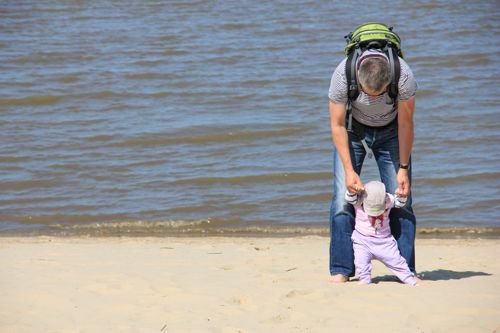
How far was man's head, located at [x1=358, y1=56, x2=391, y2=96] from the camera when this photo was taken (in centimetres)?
484

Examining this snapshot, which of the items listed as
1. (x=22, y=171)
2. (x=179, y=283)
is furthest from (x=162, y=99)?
(x=179, y=283)

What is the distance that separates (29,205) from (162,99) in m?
3.75

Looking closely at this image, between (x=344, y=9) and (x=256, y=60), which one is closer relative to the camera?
(x=256, y=60)

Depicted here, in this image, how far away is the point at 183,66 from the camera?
13.8 meters

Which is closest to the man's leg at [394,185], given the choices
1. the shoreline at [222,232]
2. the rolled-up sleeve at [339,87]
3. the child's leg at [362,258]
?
the child's leg at [362,258]

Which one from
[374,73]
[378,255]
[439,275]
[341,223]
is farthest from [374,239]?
[374,73]

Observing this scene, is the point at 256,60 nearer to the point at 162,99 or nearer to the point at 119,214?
the point at 162,99

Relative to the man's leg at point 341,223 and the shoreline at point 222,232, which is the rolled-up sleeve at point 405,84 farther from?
the shoreline at point 222,232

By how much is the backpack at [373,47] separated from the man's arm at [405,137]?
0.29 ft

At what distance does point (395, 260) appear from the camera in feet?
17.6

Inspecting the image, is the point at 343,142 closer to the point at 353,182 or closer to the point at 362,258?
the point at 353,182

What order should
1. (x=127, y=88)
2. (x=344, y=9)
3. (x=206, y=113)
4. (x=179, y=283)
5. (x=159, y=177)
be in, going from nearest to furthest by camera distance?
(x=179, y=283) → (x=159, y=177) → (x=206, y=113) → (x=127, y=88) → (x=344, y=9)

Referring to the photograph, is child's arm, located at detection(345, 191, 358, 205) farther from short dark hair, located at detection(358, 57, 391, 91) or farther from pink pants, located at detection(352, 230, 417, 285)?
short dark hair, located at detection(358, 57, 391, 91)

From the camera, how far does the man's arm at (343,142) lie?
16.7 ft
